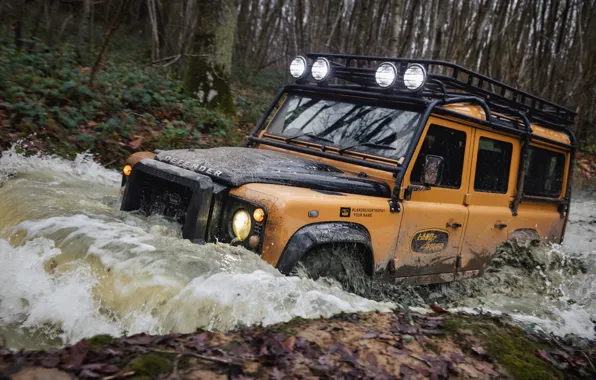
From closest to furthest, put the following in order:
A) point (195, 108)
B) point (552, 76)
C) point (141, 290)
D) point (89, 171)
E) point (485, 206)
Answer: point (141, 290) → point (485, 206) → point (89, 171) → point (195, 108) → point (552, 76)

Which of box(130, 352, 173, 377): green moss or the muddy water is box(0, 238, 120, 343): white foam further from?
box(130, 352, 173, 377): green moss

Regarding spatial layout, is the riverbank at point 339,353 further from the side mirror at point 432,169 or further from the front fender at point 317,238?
the side mirror at point 432,169

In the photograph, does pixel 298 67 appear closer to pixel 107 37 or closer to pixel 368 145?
pixel 368 145

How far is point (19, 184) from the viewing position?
522 cm

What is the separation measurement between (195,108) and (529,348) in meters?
7.74

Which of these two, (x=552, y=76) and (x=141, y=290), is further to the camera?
(x=552, y=76)

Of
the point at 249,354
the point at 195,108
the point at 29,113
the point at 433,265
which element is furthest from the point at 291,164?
the point at 195,108

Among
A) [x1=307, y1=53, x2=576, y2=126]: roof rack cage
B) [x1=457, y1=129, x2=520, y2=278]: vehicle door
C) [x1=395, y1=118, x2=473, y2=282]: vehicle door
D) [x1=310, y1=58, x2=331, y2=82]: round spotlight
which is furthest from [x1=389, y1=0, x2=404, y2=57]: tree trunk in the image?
[x1=395, y1=118, x2=473, y2=282]: vehicle door

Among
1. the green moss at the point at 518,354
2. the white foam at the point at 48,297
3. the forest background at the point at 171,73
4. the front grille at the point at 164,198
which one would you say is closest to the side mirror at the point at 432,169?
the green moss at the point at 518,354

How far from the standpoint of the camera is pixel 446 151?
4602 mm

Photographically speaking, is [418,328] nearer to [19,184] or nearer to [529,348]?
[529,348]

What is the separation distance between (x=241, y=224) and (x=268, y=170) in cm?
57

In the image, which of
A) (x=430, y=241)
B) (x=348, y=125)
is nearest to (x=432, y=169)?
(x=430, y=241)

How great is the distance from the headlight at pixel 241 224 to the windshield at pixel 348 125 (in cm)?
140
